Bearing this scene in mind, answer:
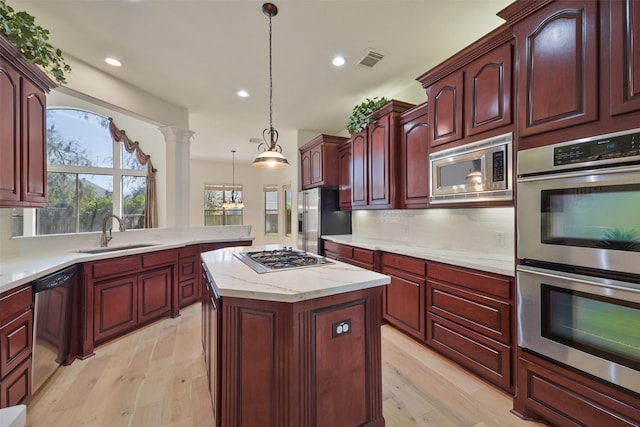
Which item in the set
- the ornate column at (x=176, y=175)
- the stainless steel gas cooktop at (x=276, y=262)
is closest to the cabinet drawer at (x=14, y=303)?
the stainless steel gas cooktop at (x=276, y=262)

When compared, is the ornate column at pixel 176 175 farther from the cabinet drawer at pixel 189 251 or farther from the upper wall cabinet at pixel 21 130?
the upper wall cabinet at pixel 21 130

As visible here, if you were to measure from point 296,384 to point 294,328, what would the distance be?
28cm

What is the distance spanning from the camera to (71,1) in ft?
6.80

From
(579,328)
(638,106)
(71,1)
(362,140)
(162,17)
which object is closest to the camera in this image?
(638,106)

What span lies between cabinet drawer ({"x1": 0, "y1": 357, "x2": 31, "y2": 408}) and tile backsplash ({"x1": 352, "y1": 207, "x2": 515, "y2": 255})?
3.57 m

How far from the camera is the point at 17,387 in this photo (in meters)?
1.68

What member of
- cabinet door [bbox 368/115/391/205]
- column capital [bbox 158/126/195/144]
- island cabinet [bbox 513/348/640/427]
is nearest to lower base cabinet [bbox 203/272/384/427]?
island cabinet [bbox 513/348/640/427]

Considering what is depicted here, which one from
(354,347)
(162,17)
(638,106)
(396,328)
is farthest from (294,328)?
(162,17)

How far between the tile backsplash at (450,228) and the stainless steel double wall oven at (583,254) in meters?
0.74

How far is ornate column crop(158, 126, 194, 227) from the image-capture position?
13.5 feet

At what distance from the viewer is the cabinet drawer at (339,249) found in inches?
144

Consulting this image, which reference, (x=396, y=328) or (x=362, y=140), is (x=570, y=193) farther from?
(x=362, y=140)

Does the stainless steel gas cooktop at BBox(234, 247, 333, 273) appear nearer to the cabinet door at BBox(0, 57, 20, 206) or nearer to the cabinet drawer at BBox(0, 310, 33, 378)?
the cabinet drawer at BBox(0, 310, 33, 378)

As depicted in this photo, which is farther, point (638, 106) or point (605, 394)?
point (605, 394)
